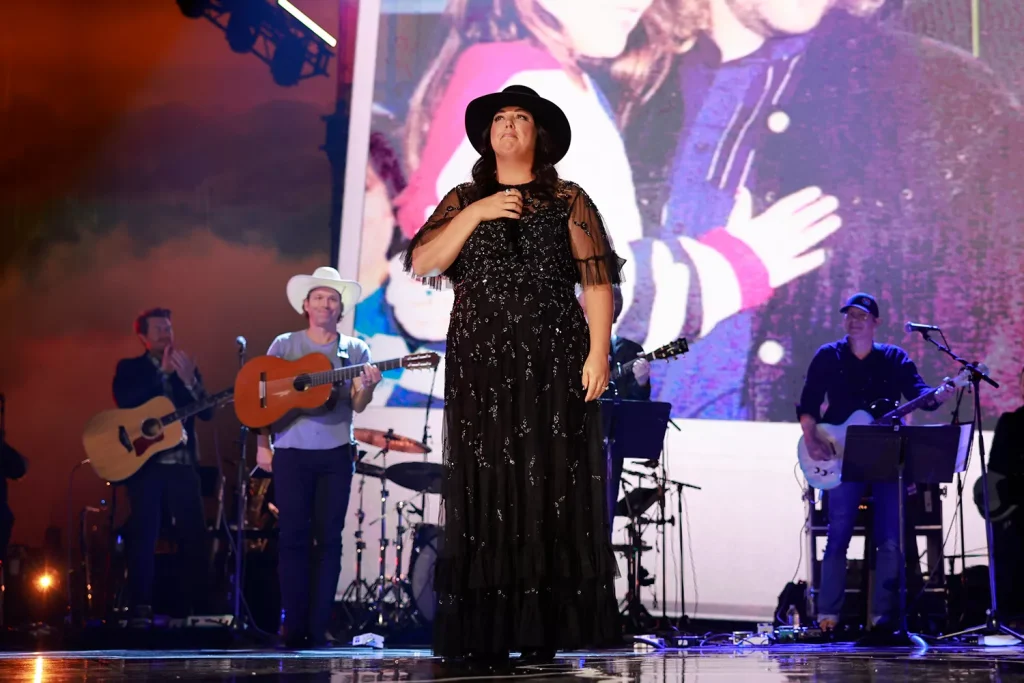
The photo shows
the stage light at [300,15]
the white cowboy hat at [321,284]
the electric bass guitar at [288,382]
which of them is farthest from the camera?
the stage light at [300,15]

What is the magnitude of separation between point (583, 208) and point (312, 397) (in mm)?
2829

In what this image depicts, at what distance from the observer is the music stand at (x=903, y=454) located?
5797mm

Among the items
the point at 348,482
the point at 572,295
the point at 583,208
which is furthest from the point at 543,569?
the point at 348,482

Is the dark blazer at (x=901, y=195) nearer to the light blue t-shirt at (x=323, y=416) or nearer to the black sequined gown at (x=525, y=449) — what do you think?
the light blue t-shirt at (x=323, y=416)

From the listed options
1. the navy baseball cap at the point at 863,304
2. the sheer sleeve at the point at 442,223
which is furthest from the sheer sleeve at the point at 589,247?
the navy baseball cap at the point at 863,304

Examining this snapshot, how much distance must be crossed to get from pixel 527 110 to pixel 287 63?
4.70 metres

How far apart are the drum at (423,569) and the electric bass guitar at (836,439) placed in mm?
2102

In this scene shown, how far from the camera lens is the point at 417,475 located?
658cm

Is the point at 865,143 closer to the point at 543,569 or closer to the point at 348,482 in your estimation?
the point at 348,482

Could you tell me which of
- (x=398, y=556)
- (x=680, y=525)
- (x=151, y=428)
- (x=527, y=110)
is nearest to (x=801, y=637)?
(x=680, y=525)

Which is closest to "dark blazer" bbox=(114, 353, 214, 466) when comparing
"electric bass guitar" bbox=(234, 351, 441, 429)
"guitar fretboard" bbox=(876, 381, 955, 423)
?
"electric bass guitar" bbox=(234, 351, 441, 429)

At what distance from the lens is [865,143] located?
7.27 meters

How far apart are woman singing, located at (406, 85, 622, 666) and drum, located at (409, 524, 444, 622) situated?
10.9 ft

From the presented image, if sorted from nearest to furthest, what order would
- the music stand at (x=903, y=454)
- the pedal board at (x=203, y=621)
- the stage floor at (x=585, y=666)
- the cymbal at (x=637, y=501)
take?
1. the stage floor at (x=585, y=666)
2. the music stand at (x=903, y=454)
3. the cymbal at (x=637, y=501)
4. the pedal board at (x=203, y=621)
